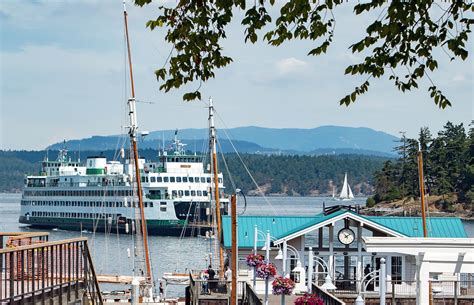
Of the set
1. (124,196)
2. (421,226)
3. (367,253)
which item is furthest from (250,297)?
(124,196)

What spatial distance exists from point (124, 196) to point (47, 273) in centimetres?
11464

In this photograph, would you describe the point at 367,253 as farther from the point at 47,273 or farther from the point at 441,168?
the point at 441,168

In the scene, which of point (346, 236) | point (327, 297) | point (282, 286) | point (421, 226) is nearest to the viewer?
point (327, 297)

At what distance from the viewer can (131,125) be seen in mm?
65500

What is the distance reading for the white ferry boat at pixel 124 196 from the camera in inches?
5202

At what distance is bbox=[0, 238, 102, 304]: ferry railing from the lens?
59.2ft

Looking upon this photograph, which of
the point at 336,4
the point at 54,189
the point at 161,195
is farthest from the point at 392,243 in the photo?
the point at 54,189

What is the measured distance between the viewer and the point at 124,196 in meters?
134

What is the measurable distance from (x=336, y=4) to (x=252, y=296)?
18.5 meters

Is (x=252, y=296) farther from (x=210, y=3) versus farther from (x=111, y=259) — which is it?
(x=111, y=259)

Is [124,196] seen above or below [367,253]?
above

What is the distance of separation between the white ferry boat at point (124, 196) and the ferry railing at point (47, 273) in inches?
3928

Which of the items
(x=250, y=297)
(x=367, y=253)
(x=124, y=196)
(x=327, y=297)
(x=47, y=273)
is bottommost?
(x=250, y=297)

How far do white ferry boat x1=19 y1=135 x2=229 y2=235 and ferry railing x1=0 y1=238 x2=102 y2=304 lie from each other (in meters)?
99.8
